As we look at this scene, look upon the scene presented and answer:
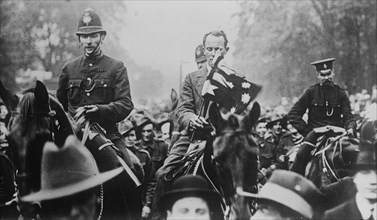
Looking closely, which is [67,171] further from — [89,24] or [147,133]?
[147,133]

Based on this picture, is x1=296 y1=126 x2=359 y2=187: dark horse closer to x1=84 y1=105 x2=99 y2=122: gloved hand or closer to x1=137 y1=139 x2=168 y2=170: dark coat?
x1=84 y1=105 x2=99 y2=122: gloved hand

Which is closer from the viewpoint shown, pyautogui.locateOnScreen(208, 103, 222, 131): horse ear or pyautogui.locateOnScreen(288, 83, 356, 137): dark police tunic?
pyautogui.locateOnScreen(208, 103, 222, 131): horse ear

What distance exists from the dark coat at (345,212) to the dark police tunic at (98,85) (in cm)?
205

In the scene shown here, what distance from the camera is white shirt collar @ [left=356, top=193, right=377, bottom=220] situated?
4.40m

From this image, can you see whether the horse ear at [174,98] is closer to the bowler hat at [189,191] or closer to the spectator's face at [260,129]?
the spectator's face at [260,129]

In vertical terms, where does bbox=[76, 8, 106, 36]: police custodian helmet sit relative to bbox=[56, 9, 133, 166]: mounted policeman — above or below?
above

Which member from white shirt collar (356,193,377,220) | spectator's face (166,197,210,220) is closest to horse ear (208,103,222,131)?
spectator's face (166,197,210,220)

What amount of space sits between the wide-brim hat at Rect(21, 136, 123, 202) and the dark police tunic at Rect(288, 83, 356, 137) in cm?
336

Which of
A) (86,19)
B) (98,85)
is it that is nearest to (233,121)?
(98,85)

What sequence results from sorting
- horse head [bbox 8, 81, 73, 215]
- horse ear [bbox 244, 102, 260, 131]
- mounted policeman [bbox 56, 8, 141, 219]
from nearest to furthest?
horse head [bbox 8, 81, 73, 215] < horse ear [bbox 244, 102, 260, 131] < mounted policeman [bbox 56, 8, 141, 219]

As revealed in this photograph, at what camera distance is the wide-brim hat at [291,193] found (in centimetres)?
428

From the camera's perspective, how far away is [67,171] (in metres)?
4.29

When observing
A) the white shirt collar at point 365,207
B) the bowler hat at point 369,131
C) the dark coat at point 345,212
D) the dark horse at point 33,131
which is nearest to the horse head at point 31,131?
the dark horse at point 33,131

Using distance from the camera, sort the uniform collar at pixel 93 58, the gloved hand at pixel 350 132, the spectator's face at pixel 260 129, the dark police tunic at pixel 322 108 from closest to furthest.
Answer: the uniform collar at pixel 93 58 < the gloved hand at pixel 350 132 < the dark police tunic at pixel 322 108 < the spectator's face at pixel 260 129
